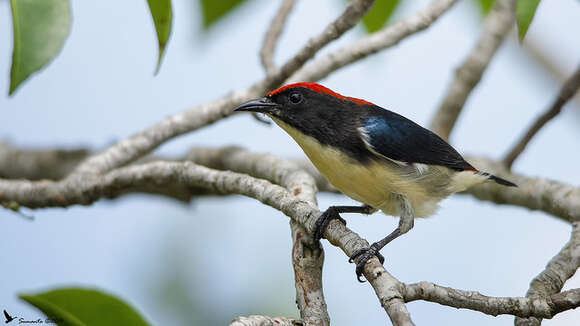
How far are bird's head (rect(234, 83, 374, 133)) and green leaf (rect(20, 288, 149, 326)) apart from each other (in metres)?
1.69

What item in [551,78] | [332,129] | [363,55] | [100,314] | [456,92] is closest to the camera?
[100,314]

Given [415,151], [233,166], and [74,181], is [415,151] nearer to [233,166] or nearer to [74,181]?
[233,166]

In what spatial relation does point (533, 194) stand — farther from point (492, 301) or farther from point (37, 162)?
point (37, 162)

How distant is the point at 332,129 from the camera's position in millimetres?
3736

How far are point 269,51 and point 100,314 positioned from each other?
9.36 feet

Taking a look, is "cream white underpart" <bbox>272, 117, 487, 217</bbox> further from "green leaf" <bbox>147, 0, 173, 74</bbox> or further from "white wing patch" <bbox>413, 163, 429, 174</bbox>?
"green leaf" <bbox>147, 0, 173, 74</bbox>

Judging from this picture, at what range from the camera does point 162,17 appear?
2.55m

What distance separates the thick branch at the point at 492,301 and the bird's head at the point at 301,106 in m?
1.54

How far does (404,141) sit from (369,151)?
290 millimetres

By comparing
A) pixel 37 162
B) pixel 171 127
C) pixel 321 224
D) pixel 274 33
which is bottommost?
pixel 321 224

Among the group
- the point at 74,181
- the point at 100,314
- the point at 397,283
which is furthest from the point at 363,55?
the point at 100,314

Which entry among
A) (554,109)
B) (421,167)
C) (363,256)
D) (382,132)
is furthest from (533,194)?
(363,256)

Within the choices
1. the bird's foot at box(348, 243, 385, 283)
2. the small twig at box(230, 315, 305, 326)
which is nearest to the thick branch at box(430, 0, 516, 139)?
the bird's foot at box(348, 243, 385, 283)

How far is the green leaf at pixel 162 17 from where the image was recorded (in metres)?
2.53
